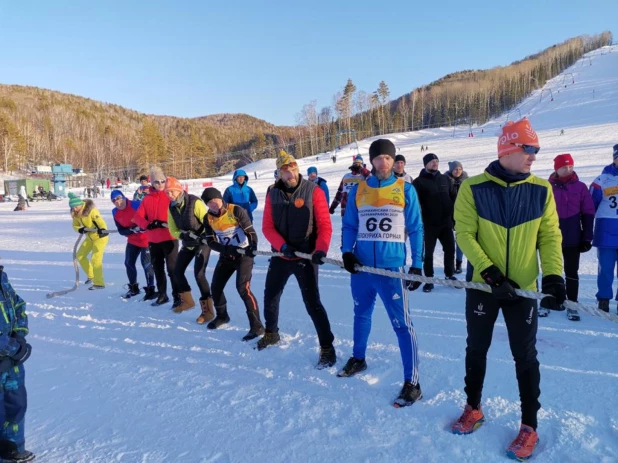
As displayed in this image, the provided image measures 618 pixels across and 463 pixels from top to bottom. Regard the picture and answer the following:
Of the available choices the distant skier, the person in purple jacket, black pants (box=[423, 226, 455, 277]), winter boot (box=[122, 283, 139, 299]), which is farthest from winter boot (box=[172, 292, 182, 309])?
the person in purple jacket

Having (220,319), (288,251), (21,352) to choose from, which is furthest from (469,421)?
(220,319)

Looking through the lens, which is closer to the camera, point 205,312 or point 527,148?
point 527,148

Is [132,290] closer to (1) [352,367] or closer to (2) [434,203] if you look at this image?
(1) [352,367]

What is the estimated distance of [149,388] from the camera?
12.3 ft

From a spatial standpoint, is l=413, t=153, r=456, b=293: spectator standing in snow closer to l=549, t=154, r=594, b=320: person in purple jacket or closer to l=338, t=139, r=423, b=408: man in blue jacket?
l=549, t=154, r=594, b=320: person in purple jacket

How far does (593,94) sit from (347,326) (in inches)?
2959

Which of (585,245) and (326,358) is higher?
(585,245)

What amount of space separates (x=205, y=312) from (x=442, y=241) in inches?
151

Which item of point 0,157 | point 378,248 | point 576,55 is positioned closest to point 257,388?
point 378,248

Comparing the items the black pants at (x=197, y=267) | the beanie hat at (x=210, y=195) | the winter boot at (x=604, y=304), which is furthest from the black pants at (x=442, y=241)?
the black pants at (x=197, y=267)

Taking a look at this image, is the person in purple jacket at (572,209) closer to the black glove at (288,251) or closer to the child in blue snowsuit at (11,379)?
the black glove at (288,251)

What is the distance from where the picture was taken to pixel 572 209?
481 cm

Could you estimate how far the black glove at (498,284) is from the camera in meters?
2.51

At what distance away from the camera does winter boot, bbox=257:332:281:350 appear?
4.53 metres
